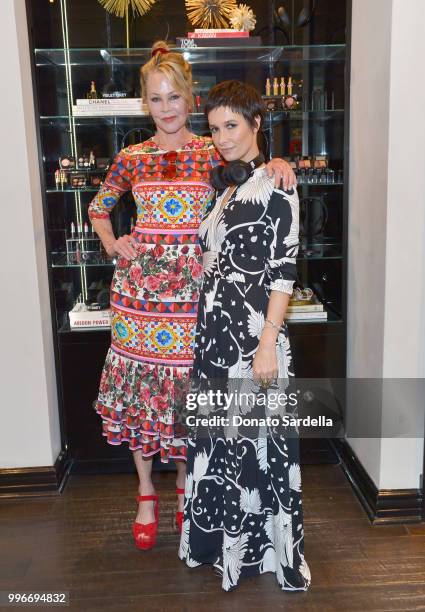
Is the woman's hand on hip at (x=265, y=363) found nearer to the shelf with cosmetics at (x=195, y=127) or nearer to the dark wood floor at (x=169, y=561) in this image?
the dark wood floor at (x=169, y=561)

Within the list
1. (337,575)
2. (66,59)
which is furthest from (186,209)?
(337,575)

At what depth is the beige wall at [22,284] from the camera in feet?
8.39

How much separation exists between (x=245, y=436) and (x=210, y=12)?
196 centimetres

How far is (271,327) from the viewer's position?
76.4 inches

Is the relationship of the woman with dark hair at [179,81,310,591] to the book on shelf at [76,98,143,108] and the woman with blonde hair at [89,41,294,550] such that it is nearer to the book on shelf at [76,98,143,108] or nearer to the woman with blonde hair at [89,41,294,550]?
the woman with blonde hair at [89,41,294,550]

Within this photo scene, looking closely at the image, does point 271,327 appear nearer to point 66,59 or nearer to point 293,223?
point 293,223

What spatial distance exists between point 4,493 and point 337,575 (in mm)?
1450

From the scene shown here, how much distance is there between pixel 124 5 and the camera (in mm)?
2953

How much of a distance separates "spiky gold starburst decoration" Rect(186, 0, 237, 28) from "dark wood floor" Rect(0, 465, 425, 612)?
6.89ft

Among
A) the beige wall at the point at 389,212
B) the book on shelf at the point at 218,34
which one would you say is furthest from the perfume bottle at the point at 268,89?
the beige wall at the point at 389,212

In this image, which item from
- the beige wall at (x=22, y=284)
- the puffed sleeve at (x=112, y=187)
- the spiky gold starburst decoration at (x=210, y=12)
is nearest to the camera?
the puffed sleeve at (x=112, y=187)

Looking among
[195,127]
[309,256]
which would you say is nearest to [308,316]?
[309,256]

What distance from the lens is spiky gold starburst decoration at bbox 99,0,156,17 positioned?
295 centimetres

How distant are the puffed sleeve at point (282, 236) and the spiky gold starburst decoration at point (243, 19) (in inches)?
51.1
